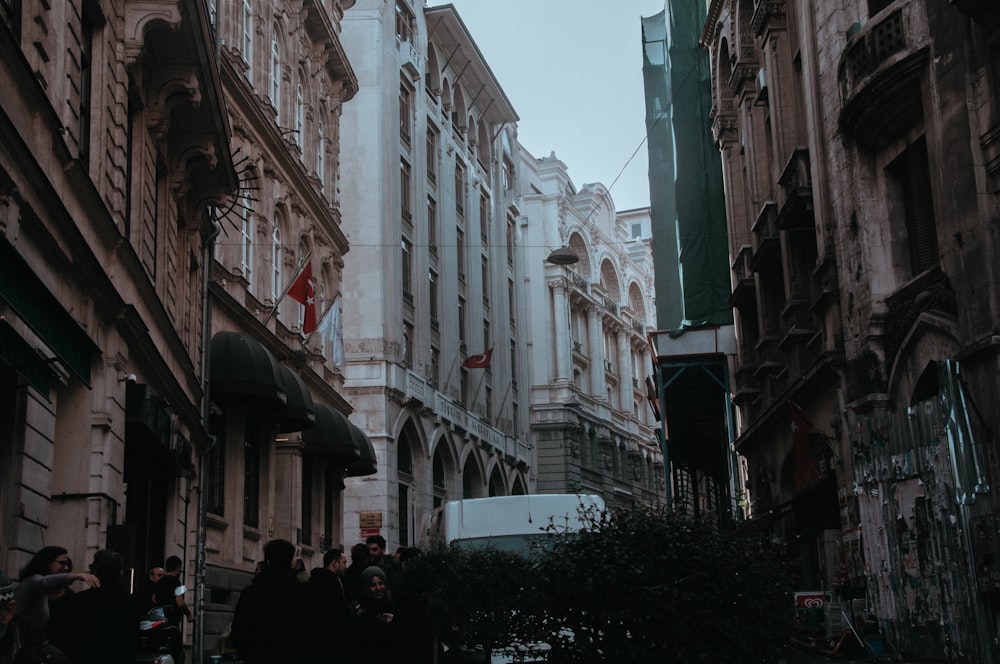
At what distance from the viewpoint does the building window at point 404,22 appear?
4847cm

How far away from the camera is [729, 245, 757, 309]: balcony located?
31.3 meters

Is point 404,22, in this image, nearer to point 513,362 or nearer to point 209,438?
point 513,362

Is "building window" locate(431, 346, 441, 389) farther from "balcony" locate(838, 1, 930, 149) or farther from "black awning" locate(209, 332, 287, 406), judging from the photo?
"balcony" locate(838, 1, 930, 149)

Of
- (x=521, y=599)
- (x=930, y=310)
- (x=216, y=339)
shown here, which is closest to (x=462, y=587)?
(x=521, y=599)

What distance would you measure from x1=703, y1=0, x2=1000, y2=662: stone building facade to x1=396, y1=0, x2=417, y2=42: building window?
75.4 feet

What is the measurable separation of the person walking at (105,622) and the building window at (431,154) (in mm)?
41977

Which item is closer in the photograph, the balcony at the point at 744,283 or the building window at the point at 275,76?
the building window at the point at 275,76

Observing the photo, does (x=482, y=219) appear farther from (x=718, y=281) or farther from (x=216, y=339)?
(x=216, y=339)

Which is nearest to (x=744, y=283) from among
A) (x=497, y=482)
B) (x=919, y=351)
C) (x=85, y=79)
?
(x=919, y=351)

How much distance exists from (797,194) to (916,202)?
4.29 meters

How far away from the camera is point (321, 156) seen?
35375 mm

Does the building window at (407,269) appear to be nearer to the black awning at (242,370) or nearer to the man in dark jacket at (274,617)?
the black awning at (242,370)

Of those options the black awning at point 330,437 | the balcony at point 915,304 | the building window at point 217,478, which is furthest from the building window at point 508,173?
the balcony at point 915,304

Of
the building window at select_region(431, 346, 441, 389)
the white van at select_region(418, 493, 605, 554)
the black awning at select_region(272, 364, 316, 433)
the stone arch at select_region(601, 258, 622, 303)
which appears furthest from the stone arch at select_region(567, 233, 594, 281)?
the white van at select_region(418, 493, 605, 554)
